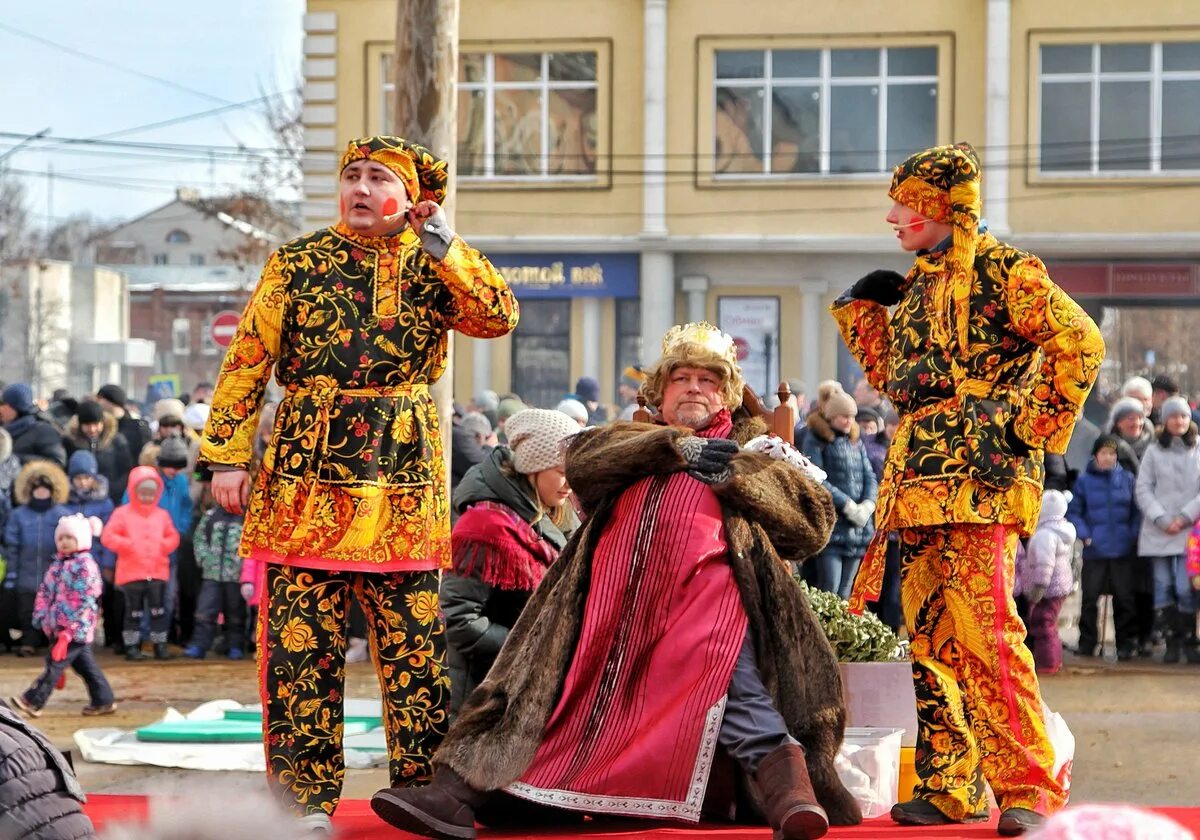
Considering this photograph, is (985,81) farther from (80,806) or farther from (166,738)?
(80,806)

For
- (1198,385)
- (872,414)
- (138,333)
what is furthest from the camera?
(138,333)

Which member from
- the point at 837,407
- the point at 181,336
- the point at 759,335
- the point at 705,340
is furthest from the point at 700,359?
the point at 181,336

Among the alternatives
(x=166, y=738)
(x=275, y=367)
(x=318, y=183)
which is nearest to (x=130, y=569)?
(x=166, y=738)

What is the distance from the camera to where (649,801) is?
5070mm

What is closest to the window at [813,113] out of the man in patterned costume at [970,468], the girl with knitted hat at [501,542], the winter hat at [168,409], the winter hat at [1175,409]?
the winter hat at [168,409]

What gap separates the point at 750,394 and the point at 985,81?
21394 mm

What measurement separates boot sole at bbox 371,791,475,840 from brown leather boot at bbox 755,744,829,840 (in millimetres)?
804

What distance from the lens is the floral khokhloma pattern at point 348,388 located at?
532 centimetres

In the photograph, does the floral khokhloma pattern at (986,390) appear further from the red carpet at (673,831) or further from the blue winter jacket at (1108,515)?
the blue winter jacket at (1108,515)

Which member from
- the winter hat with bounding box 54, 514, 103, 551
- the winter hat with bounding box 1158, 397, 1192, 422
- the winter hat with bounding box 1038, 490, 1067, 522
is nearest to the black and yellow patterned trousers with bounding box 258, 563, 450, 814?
the winter hat with bounding box 54, 514, 103, 551

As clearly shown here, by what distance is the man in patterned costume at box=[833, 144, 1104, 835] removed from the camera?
517 centimetres

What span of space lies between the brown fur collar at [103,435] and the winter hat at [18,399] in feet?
1.39

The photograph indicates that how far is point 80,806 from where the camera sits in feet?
9.64

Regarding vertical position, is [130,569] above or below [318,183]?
below
